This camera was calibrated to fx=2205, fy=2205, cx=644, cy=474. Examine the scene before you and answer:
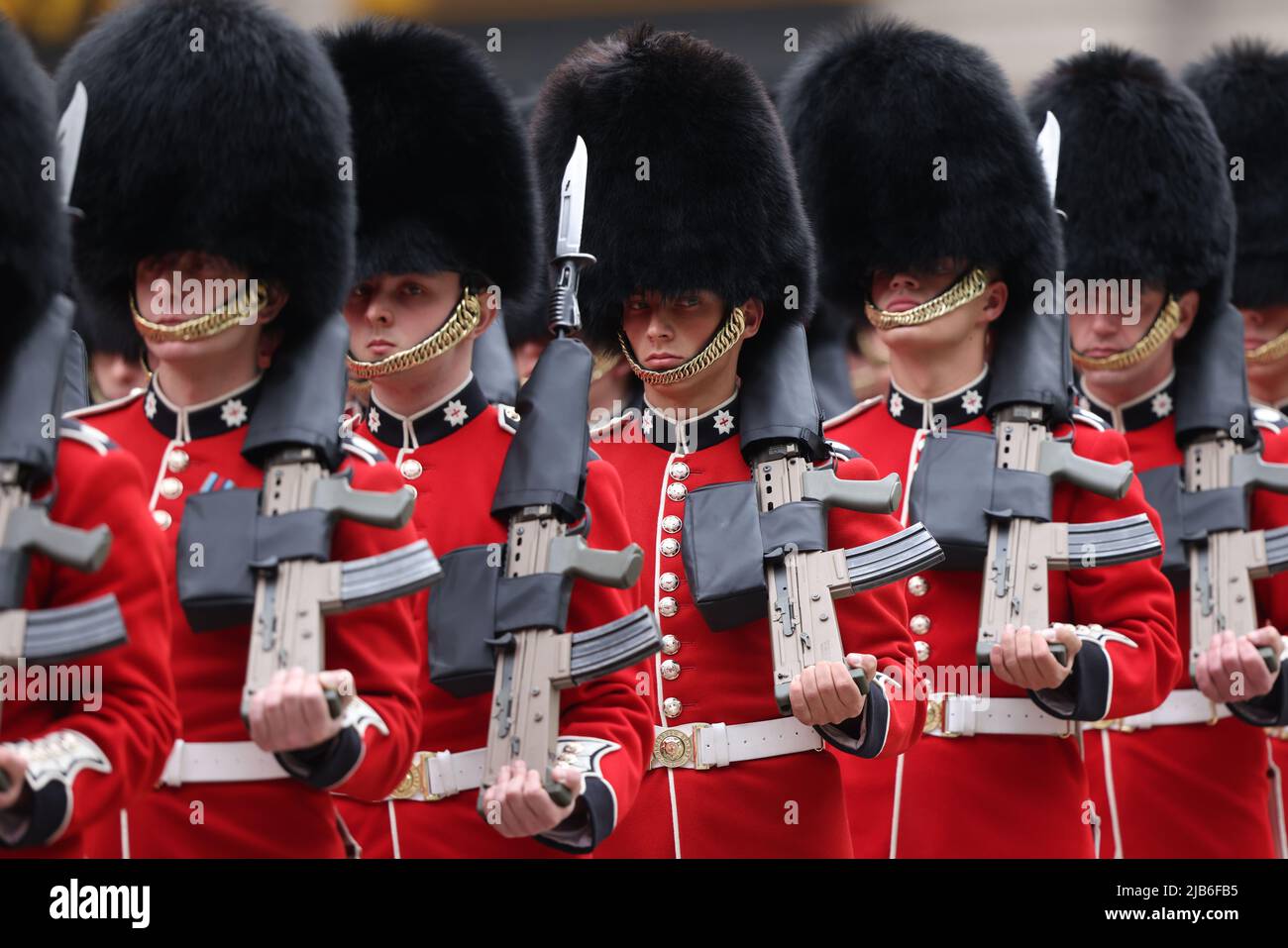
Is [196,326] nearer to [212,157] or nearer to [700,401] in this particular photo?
[212,157]

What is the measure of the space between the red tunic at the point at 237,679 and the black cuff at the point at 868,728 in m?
0.86

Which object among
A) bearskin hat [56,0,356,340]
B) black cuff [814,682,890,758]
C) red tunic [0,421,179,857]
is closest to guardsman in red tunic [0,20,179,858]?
red tunic [0,421,179,857]

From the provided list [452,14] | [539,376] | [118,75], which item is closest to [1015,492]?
[539,376]

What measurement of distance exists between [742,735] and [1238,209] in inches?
128

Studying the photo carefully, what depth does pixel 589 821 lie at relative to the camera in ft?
12.2

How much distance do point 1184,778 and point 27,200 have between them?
339 cm

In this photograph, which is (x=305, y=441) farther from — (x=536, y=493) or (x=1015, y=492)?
(x=1015, y=492)

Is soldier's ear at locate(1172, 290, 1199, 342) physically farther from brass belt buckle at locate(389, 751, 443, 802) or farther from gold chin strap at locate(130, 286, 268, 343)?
gold chin strap at locate(130, 286, 268, 343)

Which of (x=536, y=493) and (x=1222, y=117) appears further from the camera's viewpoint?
(x=1222, y=117)

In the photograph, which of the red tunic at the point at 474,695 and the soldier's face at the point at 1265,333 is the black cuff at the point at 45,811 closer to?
the red tunic at the point at 474,695

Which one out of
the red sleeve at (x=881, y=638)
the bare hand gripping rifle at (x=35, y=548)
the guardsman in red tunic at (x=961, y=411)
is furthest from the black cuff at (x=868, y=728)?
the bare hand gripping rifle at (x=35, y=548)

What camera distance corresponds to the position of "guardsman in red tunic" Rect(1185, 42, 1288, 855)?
6.62 meters

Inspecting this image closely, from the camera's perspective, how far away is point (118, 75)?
3.85m

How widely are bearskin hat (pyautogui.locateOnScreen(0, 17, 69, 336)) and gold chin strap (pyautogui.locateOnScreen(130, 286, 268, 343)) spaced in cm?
28
